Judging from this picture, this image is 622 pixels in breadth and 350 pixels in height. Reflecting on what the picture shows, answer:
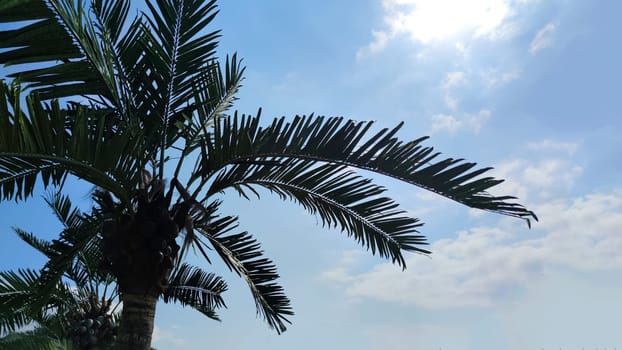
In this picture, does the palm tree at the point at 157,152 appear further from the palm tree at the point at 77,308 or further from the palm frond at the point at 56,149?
the palm tree at the point at 77,308

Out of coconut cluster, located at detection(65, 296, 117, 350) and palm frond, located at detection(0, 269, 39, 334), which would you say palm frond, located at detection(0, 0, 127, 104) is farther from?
coconut cluster, located at detection(65, 296, 117, 350)

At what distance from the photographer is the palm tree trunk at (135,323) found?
4918 millimetres

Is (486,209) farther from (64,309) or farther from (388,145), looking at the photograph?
(64,309)

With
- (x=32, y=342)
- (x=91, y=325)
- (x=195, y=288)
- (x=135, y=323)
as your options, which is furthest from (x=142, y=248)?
(x=32, y=342)

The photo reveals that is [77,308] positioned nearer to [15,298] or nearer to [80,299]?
[80,299]

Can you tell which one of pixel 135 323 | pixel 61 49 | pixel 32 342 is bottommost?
pixel 135 323

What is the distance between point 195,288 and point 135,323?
11.9 feet

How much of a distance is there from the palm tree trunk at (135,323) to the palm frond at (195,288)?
340cm

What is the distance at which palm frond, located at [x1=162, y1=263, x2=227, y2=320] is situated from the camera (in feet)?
27.8

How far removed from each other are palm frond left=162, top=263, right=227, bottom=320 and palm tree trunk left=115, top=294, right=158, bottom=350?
3.40 metres

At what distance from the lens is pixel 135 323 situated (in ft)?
16.3

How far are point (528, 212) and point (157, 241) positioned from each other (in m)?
3.02

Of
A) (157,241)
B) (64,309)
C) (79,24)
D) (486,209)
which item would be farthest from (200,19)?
(64,309)

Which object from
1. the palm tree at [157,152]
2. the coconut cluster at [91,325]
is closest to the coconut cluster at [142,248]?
the palm tree at [157,152]
